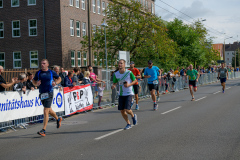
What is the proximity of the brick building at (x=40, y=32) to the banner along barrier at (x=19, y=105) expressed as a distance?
26.7 meters

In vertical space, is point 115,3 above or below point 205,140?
above

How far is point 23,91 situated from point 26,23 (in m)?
30.4

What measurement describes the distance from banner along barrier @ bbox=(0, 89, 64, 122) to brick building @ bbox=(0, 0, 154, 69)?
87.6 feet

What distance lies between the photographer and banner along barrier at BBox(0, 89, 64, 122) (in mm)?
10432

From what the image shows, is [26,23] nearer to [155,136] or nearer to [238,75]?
[155,136]

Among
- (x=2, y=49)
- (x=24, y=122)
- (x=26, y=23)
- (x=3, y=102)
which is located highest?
(x=26, y=23)

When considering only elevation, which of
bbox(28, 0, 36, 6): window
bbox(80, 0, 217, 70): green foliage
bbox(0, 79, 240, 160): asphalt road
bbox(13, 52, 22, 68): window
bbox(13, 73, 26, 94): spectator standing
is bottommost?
bbox(0, 79, 240, 160): asphalt road

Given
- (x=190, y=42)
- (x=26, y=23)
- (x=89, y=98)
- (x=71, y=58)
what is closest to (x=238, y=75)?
(x=190, y=42)

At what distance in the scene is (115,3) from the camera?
34.7 metres

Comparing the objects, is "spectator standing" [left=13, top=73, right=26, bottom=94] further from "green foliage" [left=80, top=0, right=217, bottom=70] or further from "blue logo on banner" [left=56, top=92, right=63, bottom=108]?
"green foliage" [left=80, top=0, right=217, bottom=70]

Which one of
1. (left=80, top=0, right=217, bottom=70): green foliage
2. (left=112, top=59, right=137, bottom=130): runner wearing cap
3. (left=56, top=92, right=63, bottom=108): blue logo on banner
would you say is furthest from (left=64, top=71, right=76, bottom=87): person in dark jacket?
(left=80, top=0, right=217, bottom=70): green foliage

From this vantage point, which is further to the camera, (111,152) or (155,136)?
(155,136)

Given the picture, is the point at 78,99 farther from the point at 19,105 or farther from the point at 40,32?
the point at 40,32

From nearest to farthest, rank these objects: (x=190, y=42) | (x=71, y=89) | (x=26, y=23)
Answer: (x=71, y=89) → (x=26, y=23) → (x=190, y=42)
